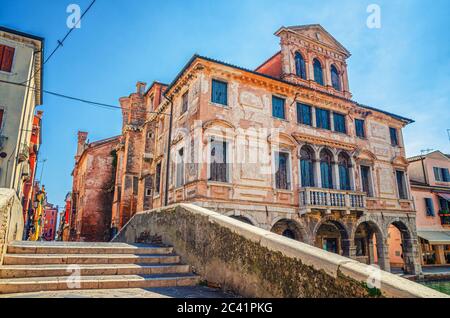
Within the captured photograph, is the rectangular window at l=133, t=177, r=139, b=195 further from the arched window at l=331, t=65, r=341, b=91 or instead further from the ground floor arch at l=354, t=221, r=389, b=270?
the arched window at l=331, t=65, r=341, b=91

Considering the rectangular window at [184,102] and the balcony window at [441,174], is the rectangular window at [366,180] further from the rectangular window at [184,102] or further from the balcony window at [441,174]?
the balcony window at [441,174]

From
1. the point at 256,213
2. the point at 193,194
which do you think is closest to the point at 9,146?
the point at 193,194

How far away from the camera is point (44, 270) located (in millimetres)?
4613

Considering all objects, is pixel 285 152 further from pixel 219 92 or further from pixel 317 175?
pixel 219 92

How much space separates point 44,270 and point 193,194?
8.35 meters

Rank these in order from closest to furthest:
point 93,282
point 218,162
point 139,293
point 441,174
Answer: point 139,293 → point 93,282 → point 218,162 → point 441,174

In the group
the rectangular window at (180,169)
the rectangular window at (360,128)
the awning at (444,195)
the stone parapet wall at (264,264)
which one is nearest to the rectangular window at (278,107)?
the rectangular window at (180,169)

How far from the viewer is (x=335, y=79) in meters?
19.4

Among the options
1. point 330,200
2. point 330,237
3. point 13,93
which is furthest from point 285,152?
point 13,93

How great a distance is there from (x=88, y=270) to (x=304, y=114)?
1429 centimetres

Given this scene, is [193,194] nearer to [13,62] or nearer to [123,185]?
[123,185]

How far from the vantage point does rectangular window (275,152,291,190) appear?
14934 mm

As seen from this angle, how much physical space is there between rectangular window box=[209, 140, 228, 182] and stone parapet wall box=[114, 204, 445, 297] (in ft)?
20.8

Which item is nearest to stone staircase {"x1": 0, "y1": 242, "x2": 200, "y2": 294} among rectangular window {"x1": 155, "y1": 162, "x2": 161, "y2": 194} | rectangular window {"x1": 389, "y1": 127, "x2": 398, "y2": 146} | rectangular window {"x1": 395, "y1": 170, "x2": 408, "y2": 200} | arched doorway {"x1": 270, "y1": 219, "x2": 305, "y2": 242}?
arched doorway {"x1": 270, "y1": 219, "x2": 305, "y2": 242}
